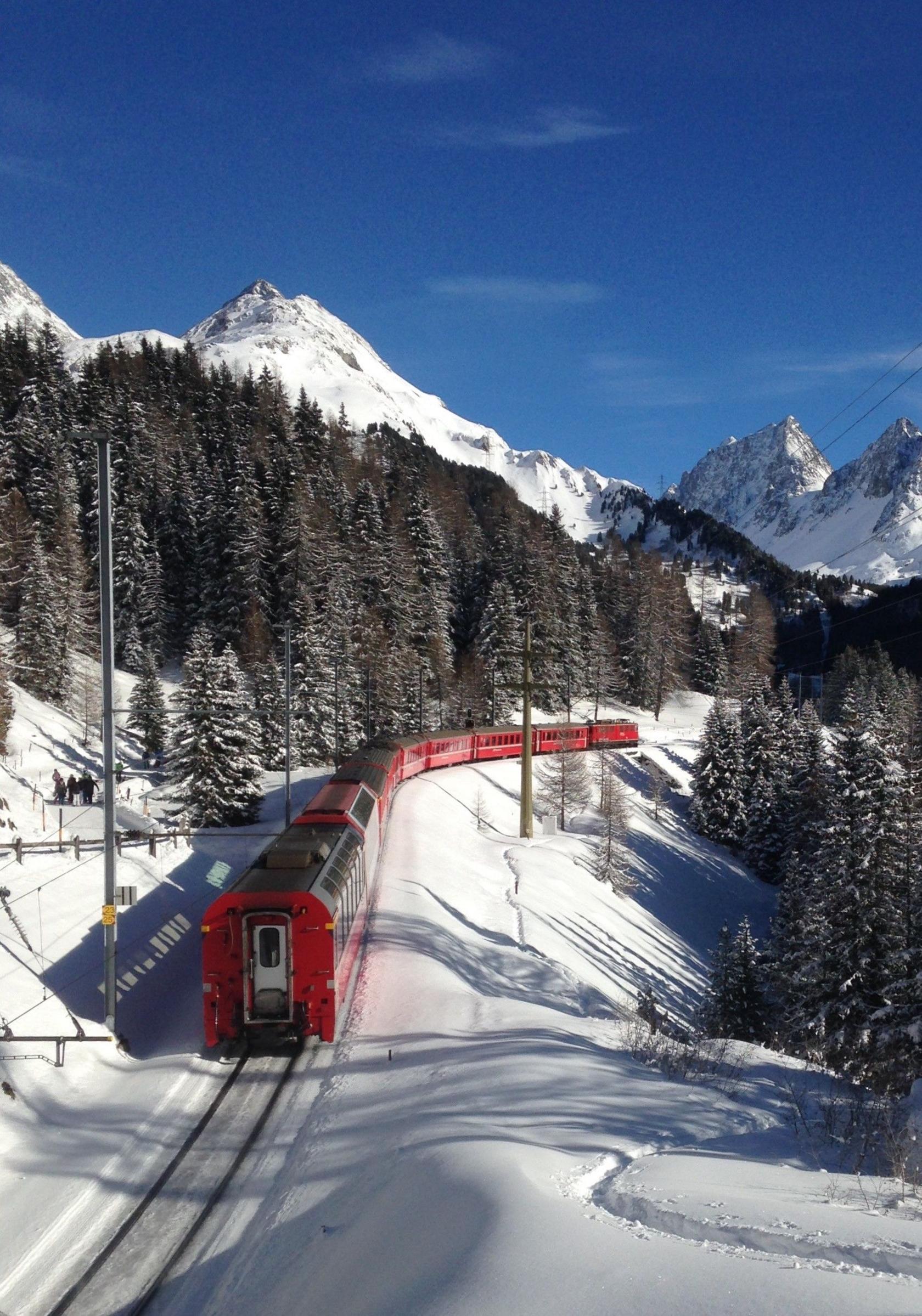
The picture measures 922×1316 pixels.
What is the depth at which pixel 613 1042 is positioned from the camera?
42.4 ft

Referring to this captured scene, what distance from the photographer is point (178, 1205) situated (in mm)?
8773

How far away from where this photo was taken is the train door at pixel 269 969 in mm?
12484

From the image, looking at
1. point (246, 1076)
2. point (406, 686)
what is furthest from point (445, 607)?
point (246, 1076)

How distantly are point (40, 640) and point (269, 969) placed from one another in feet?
163

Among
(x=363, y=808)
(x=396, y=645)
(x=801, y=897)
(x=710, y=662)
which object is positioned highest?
(x=396, y=645)

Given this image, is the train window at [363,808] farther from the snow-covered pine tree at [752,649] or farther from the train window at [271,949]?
the snow-covered pine tree at [752,649]

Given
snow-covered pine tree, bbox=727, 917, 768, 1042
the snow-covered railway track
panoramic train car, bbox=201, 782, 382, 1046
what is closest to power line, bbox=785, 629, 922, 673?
snow-covered pine tree, bbox=727, 917, 768, 1042

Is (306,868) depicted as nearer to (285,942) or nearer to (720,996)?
(285,942)

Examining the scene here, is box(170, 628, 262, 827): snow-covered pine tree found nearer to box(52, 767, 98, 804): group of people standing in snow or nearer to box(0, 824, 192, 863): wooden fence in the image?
box(52, 767, 98, 804): group of people standing in snow

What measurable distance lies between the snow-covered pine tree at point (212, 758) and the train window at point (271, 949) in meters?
21.4

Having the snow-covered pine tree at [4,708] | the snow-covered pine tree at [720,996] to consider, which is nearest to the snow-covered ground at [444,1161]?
the snow-covered pine tree at [720,996]

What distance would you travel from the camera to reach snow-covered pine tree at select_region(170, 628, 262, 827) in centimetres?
3359

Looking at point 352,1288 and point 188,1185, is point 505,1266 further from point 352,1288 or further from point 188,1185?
point 188,1185

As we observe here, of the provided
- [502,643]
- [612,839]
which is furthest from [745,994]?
[502,643]
